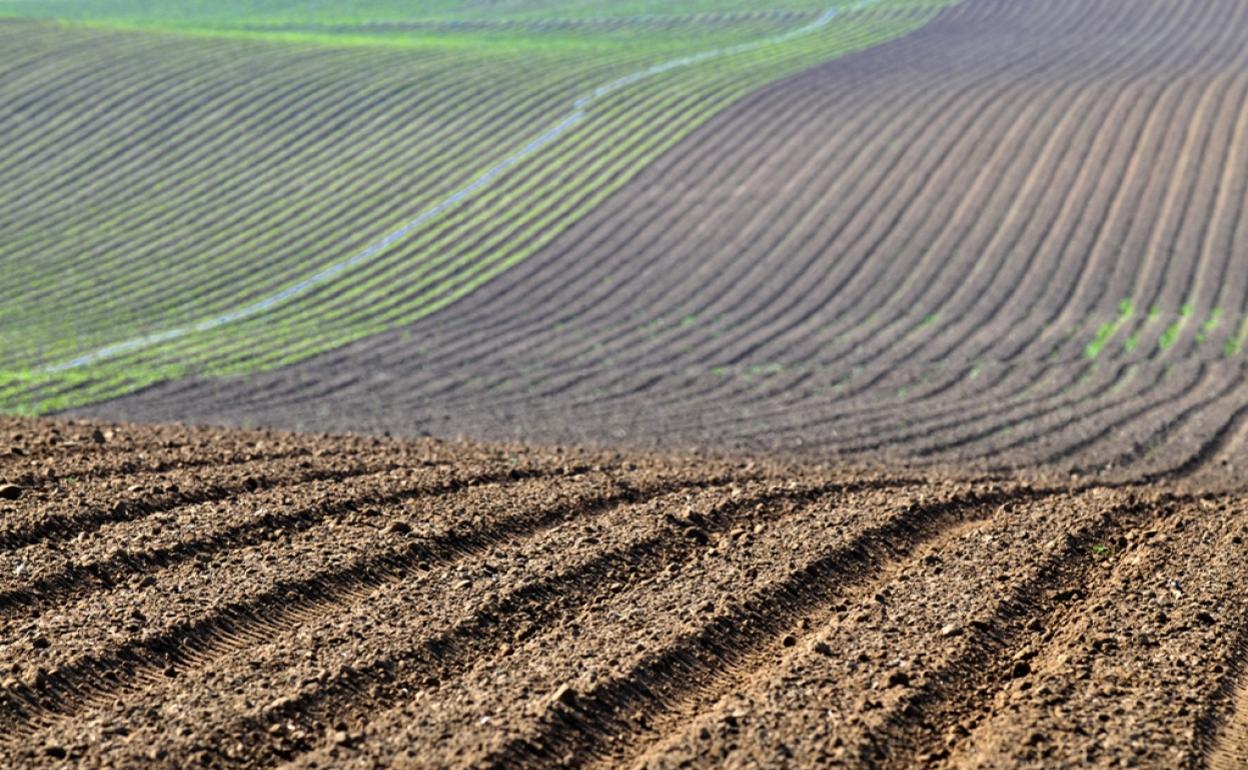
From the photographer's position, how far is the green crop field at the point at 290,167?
24.9 m

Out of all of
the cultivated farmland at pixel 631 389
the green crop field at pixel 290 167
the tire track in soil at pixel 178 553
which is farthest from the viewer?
the green crop field at pixel 290 167

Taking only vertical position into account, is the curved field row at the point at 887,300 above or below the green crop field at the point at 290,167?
below

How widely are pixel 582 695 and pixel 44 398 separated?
1570cm

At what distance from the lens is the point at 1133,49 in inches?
1689

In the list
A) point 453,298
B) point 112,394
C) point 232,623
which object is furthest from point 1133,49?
point 232,623

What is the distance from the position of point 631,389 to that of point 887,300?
6.67 meters

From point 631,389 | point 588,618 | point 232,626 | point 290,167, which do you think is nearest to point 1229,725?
point 588,618

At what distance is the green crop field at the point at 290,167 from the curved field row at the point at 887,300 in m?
1.32

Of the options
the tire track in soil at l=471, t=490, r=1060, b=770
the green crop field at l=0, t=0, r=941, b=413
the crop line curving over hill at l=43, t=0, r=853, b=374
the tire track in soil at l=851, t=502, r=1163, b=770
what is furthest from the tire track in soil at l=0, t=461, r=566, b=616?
the crop line curving over hill at l=43, t=0, r=853, b=374

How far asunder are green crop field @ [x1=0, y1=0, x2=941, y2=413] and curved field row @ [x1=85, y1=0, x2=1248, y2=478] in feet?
4.33

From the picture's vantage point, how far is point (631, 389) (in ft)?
67.1

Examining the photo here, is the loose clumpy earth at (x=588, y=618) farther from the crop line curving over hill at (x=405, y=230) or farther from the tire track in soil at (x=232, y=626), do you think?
the crop line curving over hill at (x=405, y=230)

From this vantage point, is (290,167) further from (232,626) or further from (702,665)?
(702,665)

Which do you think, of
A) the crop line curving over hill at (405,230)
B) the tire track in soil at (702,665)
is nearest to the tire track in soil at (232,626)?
the tire track in soil at (702,665)
